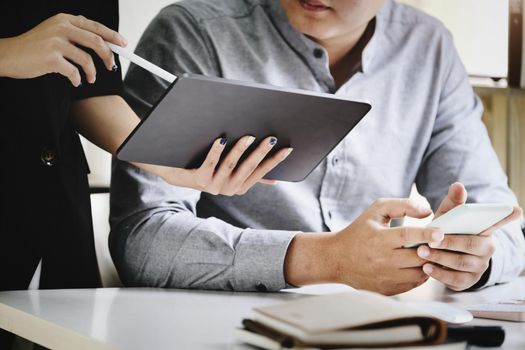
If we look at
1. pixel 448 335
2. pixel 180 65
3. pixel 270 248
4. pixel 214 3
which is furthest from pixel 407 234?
pixel 214 3

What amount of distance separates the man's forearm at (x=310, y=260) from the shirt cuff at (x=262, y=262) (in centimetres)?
2

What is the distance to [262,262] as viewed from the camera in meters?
1.28

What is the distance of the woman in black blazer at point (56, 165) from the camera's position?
129 cm

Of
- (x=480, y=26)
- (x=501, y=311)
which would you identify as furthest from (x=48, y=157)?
(x=480, y=26)

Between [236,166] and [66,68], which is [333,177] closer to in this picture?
[236,166]

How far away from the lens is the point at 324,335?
664mm

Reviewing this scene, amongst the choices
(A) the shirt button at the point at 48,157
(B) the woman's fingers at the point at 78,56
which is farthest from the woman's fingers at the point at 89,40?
(A) the shirt button at the point at 48,157

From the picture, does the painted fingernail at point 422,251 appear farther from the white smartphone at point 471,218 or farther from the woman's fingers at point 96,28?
the woman's fingers at point 96,28

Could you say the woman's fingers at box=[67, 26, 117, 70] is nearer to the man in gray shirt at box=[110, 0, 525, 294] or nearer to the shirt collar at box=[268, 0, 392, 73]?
the man in gray shirt at box=[110, 0, 525, 294]

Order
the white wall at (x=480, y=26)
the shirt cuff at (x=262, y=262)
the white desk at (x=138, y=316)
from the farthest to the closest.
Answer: the white wall at (x=480, y=26)
the shirt cuff at (x=262, y=262)
the white desk at (x=138, y=316)

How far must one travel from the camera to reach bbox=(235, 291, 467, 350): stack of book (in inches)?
26.3

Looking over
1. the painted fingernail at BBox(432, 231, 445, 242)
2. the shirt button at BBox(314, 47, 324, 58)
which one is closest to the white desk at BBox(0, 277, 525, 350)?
the painted fingernail at BBox(432, 231, 445, 242)

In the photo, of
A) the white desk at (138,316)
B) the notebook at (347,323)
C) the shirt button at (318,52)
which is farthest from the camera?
the shirt button at (318,52)

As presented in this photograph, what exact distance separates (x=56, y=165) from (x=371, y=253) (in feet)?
1.88
